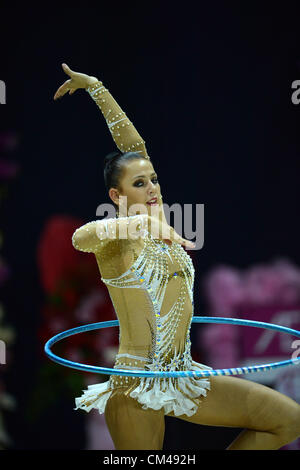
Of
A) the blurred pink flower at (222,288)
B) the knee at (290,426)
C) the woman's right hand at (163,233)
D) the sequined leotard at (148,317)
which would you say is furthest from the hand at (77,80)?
the blurred pink flower at (222,288)

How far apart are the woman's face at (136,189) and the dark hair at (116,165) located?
21 mm

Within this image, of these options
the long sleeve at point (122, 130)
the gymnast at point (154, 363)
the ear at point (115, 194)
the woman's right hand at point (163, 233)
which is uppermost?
the long sleeve at point (122, 130)

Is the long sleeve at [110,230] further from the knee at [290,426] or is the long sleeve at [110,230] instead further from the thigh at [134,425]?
the knee at [290,426]

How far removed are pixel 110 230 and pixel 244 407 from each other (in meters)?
0.99

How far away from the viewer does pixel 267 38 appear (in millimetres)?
4812

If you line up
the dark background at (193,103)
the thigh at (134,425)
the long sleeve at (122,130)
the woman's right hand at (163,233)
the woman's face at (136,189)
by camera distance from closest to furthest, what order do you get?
the woman's right hand at (163,233)
the thigh at (134,425)
the woman's face at (136,189)
the long sleeve at (122,130)
the dark background at (193,103)

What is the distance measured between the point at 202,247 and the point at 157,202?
1738 millimetres

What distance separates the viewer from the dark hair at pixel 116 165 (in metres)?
3.20

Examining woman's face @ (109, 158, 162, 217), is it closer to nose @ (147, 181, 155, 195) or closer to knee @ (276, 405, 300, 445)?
nose @ (147, 181, 155, 195)

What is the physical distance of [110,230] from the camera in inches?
113

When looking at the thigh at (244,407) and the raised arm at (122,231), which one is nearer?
the raised arm at (122,231)

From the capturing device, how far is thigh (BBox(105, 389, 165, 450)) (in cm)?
299

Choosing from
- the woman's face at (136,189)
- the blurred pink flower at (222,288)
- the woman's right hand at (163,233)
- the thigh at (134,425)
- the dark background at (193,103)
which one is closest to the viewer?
the woman's right hand at (163,233)

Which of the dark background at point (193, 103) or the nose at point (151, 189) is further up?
the dark background at point (193, 103)
